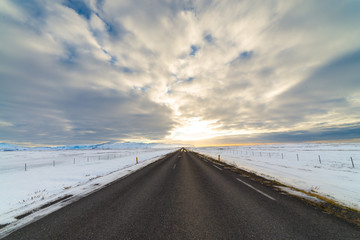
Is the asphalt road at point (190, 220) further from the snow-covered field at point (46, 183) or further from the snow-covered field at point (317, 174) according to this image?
the snow-covered field at point (317, 174)

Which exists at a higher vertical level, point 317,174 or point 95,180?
point 95,180

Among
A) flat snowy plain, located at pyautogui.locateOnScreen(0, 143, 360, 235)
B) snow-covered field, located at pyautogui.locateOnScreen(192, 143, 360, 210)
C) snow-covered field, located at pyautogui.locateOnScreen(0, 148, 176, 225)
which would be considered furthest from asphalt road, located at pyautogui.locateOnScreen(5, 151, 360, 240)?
snow-covered field, located at pyautogui.locateOnScreen(192, 143, 360, 210)

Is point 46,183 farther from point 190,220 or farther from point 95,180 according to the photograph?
point 190,220

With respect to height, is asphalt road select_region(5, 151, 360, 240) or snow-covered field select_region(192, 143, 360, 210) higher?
asphalt road select_region(5, 151, 360, 240)

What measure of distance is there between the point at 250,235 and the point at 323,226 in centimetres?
184

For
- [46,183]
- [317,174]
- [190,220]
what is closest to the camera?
[190,220]

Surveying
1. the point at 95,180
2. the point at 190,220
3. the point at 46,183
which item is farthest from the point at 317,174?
the point at 46,183

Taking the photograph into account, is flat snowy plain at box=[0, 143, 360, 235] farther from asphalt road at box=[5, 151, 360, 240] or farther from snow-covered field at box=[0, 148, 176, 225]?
asphalt road at box=[5, 151, 360, 240]

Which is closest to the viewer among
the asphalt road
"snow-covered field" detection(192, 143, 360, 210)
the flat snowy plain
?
the asphalt road

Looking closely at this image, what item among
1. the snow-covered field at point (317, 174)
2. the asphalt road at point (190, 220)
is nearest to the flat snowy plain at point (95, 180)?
the snow-covered field at point (317, 174)

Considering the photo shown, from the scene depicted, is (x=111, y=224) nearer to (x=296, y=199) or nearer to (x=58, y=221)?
(x=58, y=221)

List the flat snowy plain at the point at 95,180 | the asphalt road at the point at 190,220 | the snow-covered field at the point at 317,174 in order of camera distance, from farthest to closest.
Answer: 1. the snow-covered field at the point at 317,174
2. the flat snowy plain at the point at 95,180
3. the asphalt road at the point at 190,220

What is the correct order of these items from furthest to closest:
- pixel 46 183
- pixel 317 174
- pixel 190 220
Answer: pixel 317 174 → pixel 46 183 → pixel 190 220

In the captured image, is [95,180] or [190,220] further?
[95,180]
